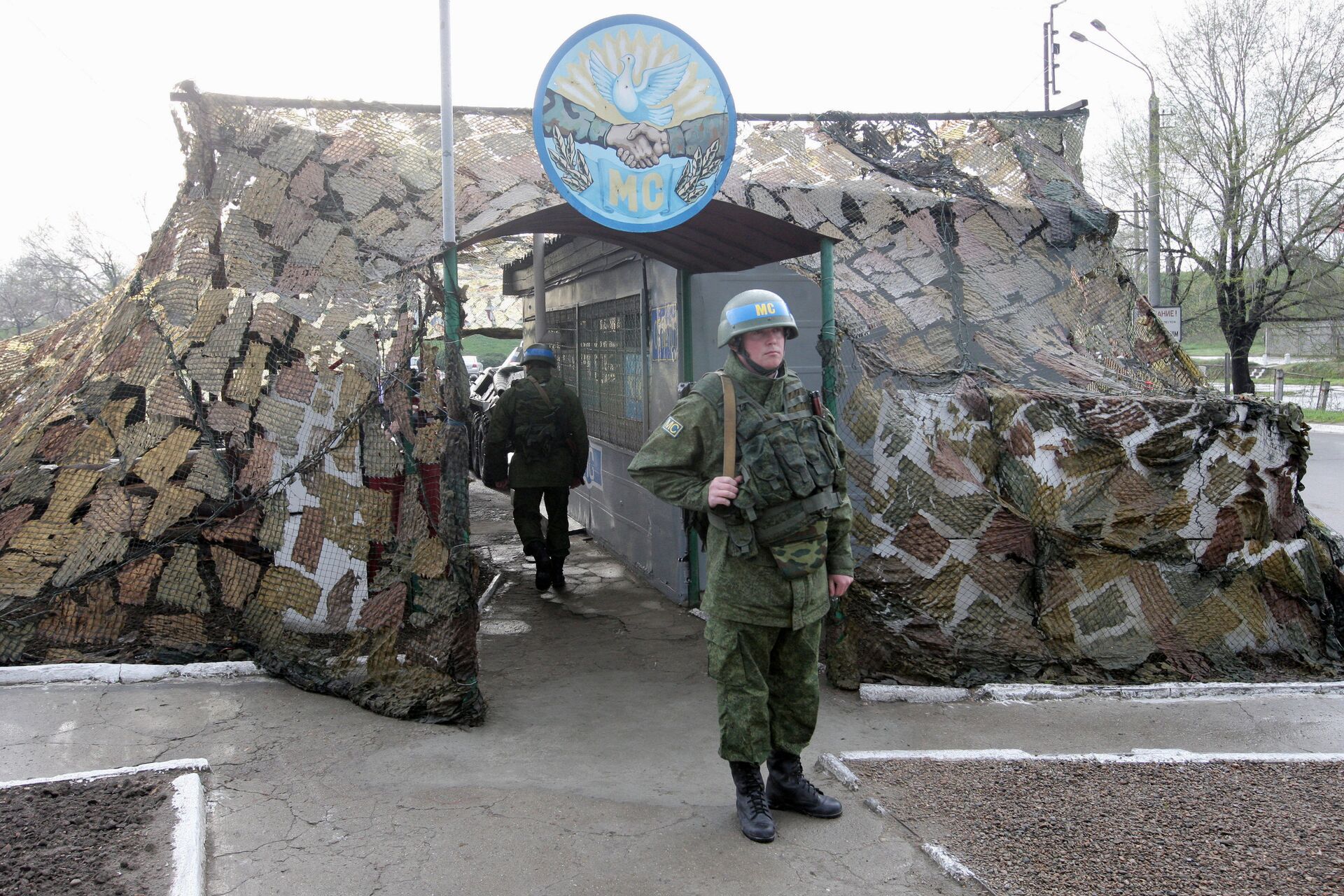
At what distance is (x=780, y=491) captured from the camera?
361 cm

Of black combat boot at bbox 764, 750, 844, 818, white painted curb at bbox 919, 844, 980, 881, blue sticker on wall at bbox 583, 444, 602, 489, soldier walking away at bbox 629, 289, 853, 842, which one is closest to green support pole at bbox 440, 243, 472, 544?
soldier walking away at bbox 629, 289, 853, 842

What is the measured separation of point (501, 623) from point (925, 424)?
3217 mm

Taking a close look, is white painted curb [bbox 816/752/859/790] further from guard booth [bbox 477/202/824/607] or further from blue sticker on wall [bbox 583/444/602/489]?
blue sticker on wall [bbox 583/444/602/489]

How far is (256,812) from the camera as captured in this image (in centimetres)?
364

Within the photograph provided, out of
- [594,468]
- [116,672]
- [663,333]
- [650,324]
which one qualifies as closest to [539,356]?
[650,324]

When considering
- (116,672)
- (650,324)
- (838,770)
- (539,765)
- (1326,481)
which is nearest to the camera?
(838,770)

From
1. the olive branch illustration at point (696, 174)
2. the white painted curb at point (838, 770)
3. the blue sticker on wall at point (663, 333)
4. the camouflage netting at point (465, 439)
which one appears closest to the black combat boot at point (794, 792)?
the white painted curb at point (838, 770)

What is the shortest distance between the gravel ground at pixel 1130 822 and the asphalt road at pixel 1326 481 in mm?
4975

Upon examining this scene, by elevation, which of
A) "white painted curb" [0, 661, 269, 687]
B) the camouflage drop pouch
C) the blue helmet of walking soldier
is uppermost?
the blue helmet of walking soldier

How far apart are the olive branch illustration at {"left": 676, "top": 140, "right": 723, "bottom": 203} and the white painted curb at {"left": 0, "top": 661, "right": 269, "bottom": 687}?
9.96 feet

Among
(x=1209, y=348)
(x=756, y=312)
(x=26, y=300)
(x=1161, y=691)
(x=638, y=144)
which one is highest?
(x=26, y=300)

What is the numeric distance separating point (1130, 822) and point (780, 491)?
1792 mm

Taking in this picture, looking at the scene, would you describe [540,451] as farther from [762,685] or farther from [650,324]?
[762,685]

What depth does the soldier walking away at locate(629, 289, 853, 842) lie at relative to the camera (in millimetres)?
3641
